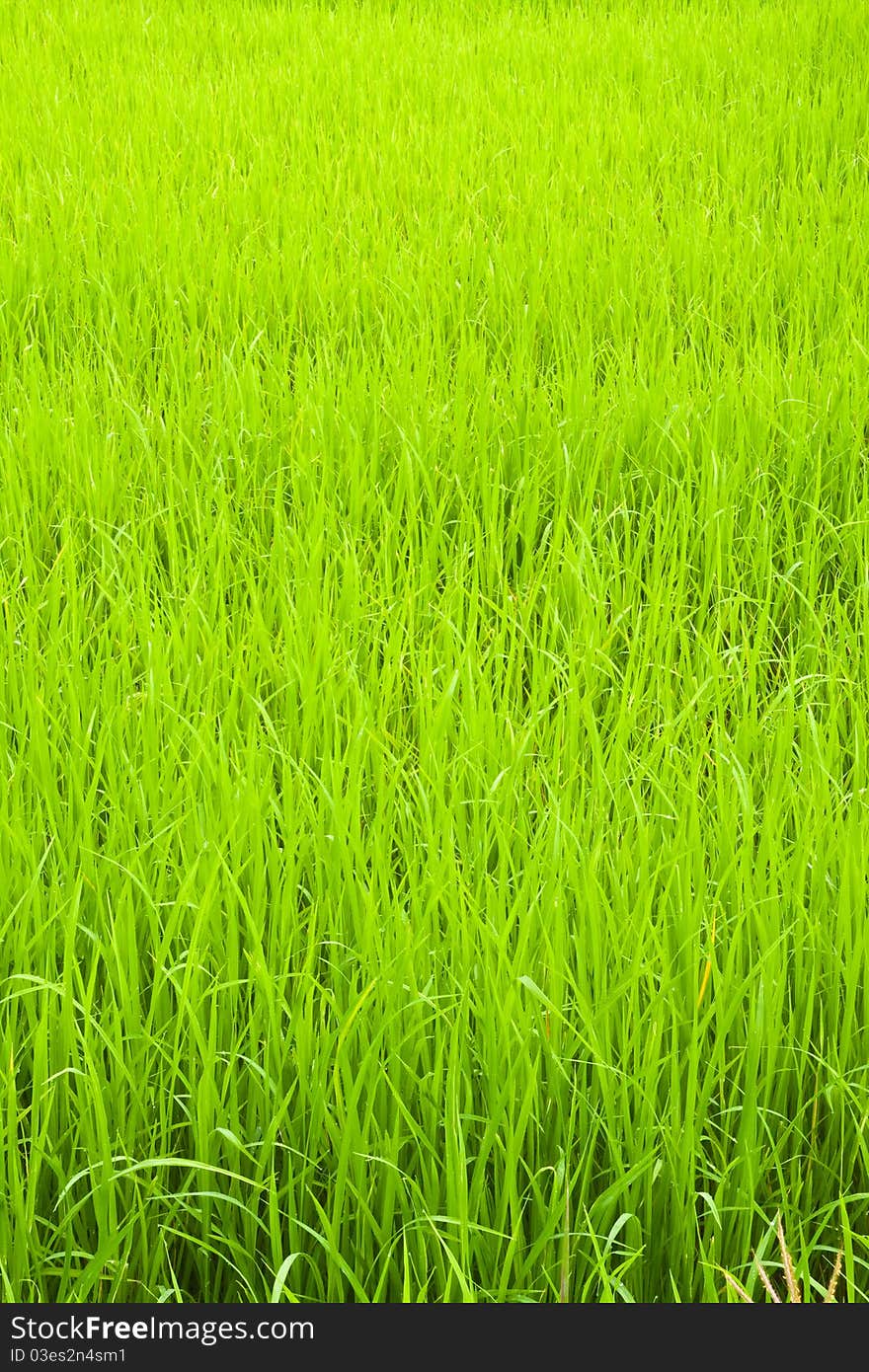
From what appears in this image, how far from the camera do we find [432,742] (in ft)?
4.59

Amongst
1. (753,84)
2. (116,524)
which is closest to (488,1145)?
(116,524)

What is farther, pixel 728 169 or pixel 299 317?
pixel 728 169

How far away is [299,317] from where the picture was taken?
271 cm

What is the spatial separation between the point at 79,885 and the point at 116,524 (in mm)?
1028

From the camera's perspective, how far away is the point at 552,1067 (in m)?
1.05

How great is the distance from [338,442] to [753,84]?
2989 millimetres

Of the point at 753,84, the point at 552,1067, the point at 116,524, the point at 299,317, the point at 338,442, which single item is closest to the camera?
the point at 552,1067

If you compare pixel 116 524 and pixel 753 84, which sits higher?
pixel 753 84

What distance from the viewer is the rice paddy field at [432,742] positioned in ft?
3.32

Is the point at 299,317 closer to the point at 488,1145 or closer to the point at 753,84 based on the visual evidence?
the point at 488,1145

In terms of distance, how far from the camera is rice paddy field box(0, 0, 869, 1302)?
101 cm

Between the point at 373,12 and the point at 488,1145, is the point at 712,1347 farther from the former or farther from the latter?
the point at 373,12

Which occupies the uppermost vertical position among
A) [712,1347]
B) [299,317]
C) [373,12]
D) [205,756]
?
[373,12]

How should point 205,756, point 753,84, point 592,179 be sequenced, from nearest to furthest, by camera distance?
point 205,756 < point 592,179 < point 753,84
